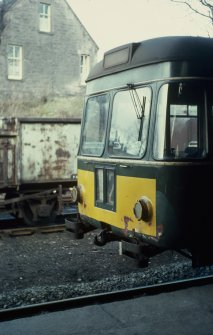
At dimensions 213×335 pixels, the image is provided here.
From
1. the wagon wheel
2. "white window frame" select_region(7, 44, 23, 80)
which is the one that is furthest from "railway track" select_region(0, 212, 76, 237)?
"white window frame" select_region(7, 44, 23, 80)

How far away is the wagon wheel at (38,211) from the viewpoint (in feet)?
39.0

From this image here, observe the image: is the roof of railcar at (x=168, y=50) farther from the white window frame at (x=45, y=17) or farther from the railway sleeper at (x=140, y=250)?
the white window frame at (x=45, y=17)

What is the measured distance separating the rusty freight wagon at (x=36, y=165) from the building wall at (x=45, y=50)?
638 inches

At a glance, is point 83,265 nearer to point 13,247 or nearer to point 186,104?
point 13,247

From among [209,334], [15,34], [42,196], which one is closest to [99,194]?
[209,334]

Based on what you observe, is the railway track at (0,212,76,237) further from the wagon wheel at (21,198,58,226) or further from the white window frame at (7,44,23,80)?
the white window frame at (7,44,23,80)

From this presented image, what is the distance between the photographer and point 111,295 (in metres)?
6.08

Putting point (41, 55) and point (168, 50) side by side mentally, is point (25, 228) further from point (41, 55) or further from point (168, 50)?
point (41, 55)

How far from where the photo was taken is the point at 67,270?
8070 mm

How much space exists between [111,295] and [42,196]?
6245 millimetres

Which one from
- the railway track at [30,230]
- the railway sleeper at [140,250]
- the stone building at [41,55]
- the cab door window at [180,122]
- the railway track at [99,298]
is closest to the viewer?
the cab door window at [180,122]

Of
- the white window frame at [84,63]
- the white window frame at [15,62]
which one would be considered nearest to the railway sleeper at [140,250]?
the white window frame at [15,62]

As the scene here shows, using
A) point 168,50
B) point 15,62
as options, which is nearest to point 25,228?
point 168,50

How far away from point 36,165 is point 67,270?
4429 millimetres
